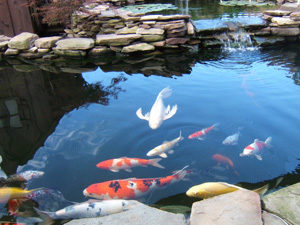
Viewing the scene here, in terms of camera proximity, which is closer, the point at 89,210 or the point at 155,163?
the point at 89,210

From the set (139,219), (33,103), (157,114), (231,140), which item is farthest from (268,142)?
(33,103)

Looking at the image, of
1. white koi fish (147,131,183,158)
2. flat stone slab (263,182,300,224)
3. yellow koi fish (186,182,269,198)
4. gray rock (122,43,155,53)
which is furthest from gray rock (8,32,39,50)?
flat stone slab (263,182,300,224)

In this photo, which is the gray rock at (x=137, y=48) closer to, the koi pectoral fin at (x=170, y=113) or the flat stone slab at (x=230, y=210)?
the koi pectoral fin at (x=170, y=113)

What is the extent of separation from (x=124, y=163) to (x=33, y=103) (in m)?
2.92

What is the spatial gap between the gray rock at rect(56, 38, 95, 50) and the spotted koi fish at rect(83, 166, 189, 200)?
536cm

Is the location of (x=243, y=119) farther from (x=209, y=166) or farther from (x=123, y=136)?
(x=123, y=136)

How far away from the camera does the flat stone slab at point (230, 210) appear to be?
2.19 meters

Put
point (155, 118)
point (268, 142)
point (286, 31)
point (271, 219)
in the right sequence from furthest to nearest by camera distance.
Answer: point (286, 31) < point (155, 118) < point (268, 142) < point (271, 219)

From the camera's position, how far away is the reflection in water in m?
4.02

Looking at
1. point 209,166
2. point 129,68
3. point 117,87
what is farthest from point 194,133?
point 129,68

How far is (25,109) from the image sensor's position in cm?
513

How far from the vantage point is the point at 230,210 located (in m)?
2.29

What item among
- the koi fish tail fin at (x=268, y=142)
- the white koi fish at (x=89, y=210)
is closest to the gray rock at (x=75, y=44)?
the koi fish tail fin at (x=268, y=142)

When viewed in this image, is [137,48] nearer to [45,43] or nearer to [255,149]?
[45,43]
